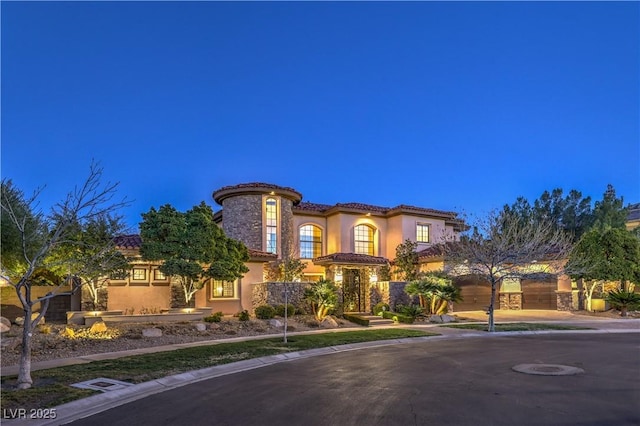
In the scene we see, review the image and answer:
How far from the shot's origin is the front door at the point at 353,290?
28.0 m

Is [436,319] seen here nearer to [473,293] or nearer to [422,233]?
[473,293]

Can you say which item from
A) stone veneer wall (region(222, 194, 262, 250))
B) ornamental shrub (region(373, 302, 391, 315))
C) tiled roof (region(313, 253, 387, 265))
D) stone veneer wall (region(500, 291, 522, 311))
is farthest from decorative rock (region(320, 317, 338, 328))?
stone veneer wall (region(500, 291, 522, 311))

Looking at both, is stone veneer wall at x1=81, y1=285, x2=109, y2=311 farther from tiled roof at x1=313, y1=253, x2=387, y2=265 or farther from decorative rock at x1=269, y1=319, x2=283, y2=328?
tiled roof at x1=313, y1=253, x2=387, y2=265

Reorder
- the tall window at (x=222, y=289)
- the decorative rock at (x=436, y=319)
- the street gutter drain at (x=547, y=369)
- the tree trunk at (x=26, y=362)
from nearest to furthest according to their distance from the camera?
the tree trunk at (x=26, y=362) → the street gutter drain at (x=547, y=369) → the tall window at (x=222, y=289) → the decorative rock at (x=436, y=319)

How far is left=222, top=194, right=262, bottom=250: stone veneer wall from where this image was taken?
27734mm

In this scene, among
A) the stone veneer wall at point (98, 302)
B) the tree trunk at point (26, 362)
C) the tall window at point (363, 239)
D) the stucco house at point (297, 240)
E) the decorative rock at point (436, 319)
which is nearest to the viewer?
the tree trunk at point (26, 362)

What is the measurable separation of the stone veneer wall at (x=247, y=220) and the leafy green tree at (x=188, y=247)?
16.2ft

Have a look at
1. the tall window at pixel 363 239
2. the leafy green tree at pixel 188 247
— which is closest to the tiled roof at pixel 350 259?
the tall window at pixel 363 239

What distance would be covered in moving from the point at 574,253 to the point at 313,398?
2481cm

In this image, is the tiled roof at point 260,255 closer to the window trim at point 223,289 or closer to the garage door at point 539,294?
the window trim at point 223,289

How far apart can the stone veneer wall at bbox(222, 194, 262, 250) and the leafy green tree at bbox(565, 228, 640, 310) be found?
57.4 feet

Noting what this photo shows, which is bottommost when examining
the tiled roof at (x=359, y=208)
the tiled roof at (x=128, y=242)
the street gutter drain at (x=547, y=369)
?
the street gutter drain at (x=547, y=369)

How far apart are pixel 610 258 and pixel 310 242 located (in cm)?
1748

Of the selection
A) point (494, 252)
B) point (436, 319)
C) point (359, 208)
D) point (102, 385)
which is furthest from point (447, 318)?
point (102, 385)
